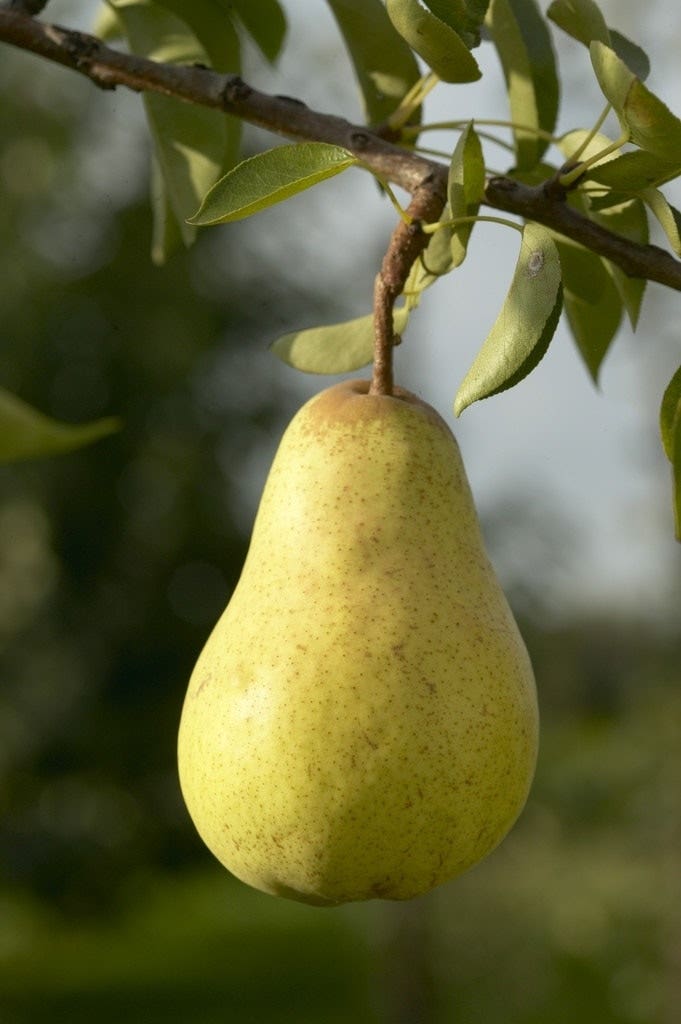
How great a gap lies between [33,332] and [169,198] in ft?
33.3

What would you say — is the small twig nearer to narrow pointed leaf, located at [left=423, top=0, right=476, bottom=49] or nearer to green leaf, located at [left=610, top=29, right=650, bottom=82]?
narrow pointed leaf, located at [left=423, top=0, right=476, bottom=49]

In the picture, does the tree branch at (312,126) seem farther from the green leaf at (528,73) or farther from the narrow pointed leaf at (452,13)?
the green leaf at (528,73)

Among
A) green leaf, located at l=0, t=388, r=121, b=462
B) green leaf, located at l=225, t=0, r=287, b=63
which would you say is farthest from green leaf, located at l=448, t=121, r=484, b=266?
green leaf, located at l=225, t=0, r=287, b=63

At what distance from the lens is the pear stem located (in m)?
0.86

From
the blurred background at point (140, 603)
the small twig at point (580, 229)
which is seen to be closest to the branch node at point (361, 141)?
the small twig at point (580, 229)

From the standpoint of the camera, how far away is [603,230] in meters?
0.88

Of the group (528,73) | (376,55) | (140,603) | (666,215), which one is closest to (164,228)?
(376,55)

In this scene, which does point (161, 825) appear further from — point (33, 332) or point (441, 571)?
point (441, 571)

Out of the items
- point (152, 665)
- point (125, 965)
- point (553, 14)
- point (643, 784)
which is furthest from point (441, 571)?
point (125, 965)

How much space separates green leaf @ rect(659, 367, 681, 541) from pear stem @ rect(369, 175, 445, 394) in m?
0.18

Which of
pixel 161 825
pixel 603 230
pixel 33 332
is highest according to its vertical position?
pixel 603 230

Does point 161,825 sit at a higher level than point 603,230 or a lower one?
lower

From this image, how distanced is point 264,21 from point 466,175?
0.51 meters

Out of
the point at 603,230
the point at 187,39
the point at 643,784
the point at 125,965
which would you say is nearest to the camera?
the point at 603,230
